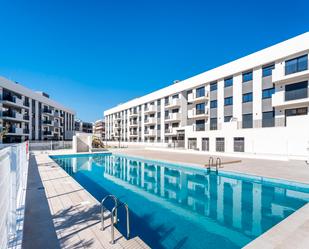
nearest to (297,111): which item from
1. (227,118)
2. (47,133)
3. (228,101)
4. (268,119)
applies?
(268,119)

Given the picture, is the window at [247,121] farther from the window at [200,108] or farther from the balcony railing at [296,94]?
the window at [200,108]

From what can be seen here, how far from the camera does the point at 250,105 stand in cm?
2264

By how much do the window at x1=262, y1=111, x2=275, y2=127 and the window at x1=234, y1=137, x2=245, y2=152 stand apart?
3.29m

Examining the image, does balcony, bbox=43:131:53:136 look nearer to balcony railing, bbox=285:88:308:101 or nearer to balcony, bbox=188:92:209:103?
balcony, bbox=188:92:209:103

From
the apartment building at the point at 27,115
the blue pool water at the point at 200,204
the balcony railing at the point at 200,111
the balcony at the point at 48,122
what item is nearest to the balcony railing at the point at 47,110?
the apartment building at the point at 27,115

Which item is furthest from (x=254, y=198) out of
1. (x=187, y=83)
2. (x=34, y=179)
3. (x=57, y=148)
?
(x=57, y=148)

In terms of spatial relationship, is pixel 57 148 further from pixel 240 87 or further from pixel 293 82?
pixel 293 82

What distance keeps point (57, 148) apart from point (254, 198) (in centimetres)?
2806

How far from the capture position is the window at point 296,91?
18.1m

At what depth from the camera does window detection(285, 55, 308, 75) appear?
18.2 m

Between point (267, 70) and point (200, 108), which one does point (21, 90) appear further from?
point (267, 70)

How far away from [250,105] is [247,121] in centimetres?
209

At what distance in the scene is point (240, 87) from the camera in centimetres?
2375

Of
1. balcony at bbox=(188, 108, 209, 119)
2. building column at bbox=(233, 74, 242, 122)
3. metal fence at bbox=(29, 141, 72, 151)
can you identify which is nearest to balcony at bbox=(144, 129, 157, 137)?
balcony at bbox=(188, 108, 209, 119)
